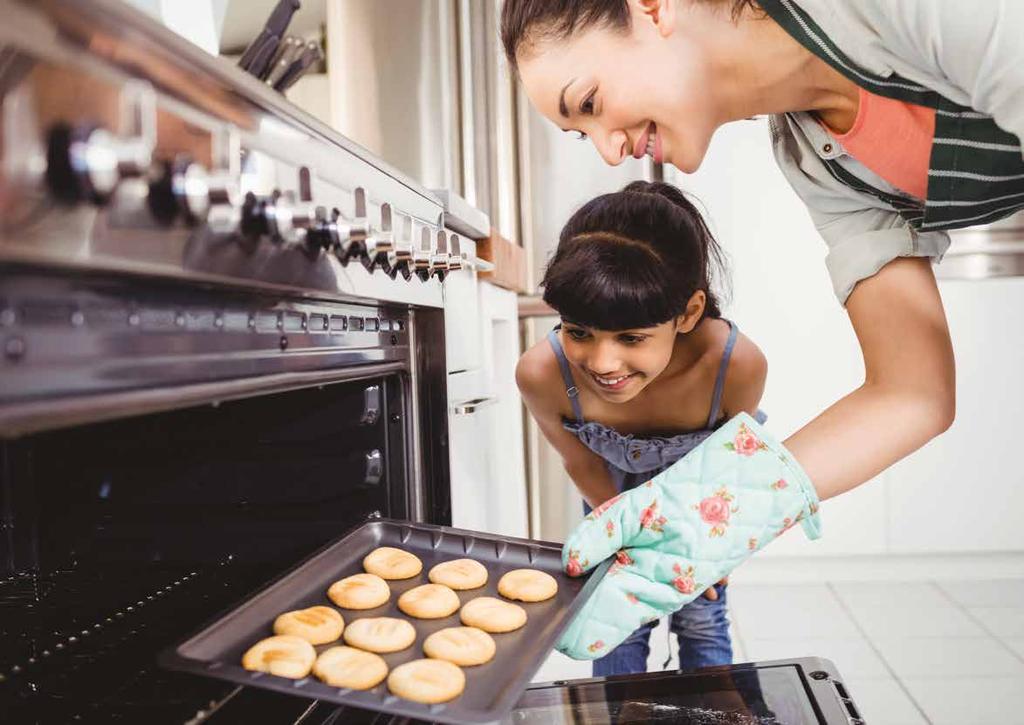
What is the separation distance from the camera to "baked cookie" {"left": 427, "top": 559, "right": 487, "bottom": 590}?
2.71 ft

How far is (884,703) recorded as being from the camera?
6.11 feet

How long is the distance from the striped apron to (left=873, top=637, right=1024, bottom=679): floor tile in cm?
154

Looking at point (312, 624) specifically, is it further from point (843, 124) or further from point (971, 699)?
point (971, 699)

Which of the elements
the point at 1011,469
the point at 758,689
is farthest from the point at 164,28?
the point at 1011,469

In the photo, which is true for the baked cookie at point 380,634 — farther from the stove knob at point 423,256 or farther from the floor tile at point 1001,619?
the floor tile at point 1001,619

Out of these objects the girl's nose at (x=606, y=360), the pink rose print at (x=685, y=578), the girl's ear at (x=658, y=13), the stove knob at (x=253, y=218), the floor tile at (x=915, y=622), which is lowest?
the floor tile at (x=915, y=622)

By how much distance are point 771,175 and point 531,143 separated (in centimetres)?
79

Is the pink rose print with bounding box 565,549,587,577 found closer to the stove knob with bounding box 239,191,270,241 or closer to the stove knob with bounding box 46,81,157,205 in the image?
the stove knob with bounding box 239,191,270,241

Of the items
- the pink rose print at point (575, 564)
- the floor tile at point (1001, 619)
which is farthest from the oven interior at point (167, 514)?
the floor tile at point (1001, 619)

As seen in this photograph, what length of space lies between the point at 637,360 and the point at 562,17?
613 millimetres

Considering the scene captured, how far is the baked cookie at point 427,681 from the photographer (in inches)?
24.6

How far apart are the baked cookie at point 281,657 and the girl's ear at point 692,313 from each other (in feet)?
3.22

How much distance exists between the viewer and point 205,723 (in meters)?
0.68

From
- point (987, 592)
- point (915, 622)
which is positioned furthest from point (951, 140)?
point (987, 592)
